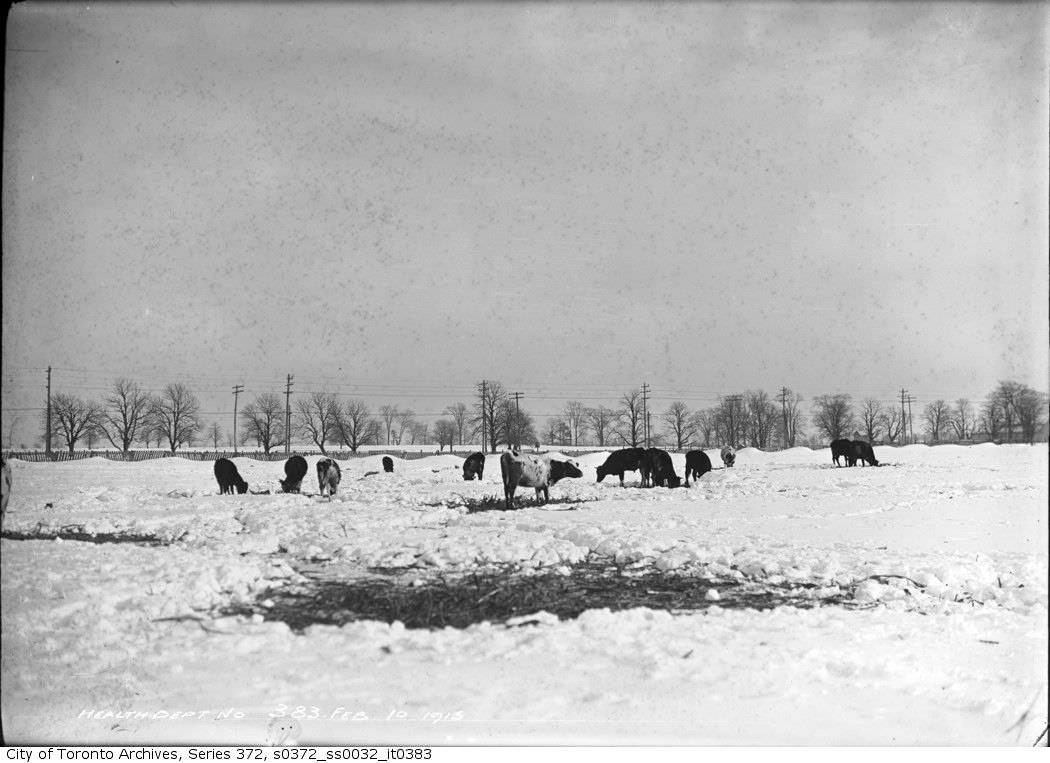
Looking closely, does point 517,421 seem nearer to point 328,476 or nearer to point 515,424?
point 515,424

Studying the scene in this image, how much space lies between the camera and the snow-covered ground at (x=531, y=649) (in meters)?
3.51

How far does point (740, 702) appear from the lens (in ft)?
11.6

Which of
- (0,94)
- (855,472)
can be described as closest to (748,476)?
(855,472)

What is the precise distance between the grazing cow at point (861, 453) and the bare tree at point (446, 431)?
43.9 ft

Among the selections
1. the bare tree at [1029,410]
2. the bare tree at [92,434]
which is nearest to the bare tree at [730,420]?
the bare tree at [1029,410]

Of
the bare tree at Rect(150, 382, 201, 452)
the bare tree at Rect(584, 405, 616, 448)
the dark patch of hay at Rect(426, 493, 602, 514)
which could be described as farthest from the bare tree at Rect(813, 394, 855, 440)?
the bare tree at Rect(150, 382, 201, 452)

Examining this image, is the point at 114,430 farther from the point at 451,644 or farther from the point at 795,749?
the point at 795,749

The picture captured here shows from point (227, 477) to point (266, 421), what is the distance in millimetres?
5146

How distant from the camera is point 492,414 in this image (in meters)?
8.92

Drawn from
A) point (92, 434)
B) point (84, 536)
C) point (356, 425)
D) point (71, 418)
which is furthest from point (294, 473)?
point (71, 418)

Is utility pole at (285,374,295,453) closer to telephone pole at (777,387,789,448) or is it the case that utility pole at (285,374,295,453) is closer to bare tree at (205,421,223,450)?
bare tree at (205,421,223,450)

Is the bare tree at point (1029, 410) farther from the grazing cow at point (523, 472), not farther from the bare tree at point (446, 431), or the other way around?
the grazing cow at point (523, 472)

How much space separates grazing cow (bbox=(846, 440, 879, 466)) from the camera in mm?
18906

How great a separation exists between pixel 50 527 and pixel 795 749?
5.61 m
